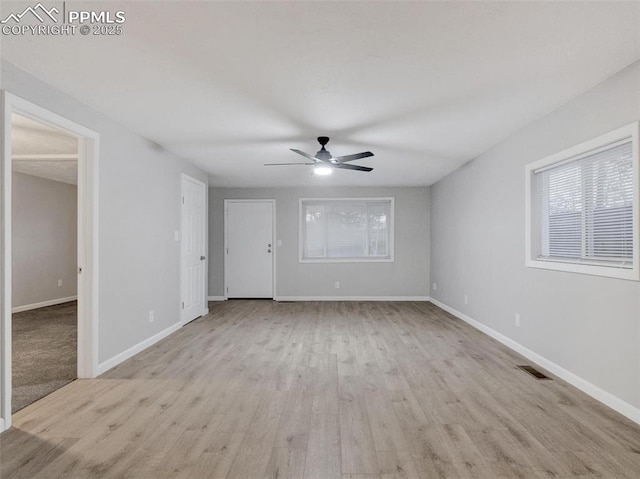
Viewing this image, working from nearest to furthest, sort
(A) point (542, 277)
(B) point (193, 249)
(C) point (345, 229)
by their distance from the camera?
(A) point (542, 277) → (B) point (193, 249) → (C) point (345, 229)

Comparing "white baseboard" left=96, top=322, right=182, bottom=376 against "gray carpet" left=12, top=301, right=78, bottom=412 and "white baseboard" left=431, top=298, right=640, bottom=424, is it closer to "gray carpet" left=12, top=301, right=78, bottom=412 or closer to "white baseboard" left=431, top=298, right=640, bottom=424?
"gray carpet" left=12, top=301, right=78, bottom=412

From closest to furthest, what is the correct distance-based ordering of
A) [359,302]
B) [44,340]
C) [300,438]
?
[300,438], [44,340], [359,302]

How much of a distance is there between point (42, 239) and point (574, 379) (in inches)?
323

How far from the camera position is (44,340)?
424 centimetres

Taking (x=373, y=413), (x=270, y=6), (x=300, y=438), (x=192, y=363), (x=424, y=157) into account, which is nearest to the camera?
(x=270, y=6)

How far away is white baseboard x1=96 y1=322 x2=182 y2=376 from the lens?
319 centimetres

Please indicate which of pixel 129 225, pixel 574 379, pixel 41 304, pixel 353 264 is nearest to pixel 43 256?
pixel 41 304

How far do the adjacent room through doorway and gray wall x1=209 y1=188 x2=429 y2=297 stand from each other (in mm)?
2823

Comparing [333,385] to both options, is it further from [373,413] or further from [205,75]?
[205,75]

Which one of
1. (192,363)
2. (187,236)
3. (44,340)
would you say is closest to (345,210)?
(187,236)

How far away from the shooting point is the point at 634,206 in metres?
2.35

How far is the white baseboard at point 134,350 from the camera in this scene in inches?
126

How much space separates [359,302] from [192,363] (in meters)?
4.11

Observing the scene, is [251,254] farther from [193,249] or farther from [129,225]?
[129,225]
